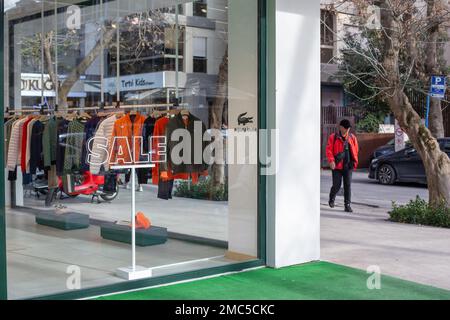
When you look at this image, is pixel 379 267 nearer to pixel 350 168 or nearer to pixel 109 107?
pixel 109 107

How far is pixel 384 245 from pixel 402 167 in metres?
9.46

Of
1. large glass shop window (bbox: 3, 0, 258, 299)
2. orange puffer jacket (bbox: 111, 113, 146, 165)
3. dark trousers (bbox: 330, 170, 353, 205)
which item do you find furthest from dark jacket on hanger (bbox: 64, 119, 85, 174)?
dark trousers (bbox: 330, 170, 353, 205)

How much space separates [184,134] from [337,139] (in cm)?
532

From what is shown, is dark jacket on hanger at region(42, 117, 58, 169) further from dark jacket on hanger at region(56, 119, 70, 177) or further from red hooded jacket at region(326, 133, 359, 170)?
red hooded jacket at region(326, 133, 359, 170)

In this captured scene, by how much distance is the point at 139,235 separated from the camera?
7.96 meters

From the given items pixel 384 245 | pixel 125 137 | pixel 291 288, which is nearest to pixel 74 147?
pixel 125 137

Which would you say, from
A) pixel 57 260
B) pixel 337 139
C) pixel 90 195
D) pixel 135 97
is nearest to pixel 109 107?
pixel 135 97

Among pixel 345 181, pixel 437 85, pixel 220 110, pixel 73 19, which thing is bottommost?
pixel 345 181

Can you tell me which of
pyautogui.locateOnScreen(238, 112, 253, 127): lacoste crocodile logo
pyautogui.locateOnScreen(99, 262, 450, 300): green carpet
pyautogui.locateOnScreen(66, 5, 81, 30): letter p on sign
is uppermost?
pyautogui.locateOnScreen(66, 5, 81, 30): letter p on sign

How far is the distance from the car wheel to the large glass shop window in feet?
34.2

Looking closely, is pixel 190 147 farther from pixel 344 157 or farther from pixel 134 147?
pixel 344 157

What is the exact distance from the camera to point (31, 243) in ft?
25.7

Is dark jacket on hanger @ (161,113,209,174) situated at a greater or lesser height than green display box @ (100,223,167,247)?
greater

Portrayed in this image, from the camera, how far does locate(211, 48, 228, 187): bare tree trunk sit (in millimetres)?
7711
